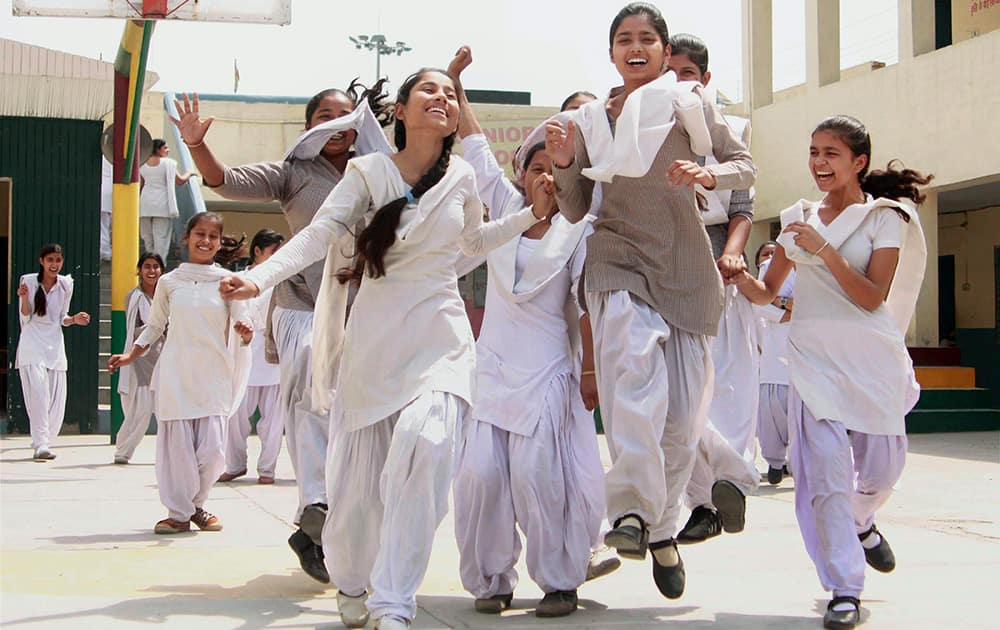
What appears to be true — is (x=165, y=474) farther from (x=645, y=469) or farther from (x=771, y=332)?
(x=771, y=332)

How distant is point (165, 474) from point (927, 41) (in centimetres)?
1380

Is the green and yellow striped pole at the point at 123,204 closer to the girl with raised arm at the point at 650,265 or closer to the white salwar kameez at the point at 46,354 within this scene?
the white salwar kameez at the point at 46,354

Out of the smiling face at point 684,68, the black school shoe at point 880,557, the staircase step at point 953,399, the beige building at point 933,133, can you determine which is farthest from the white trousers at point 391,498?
the beige building at point 933,133

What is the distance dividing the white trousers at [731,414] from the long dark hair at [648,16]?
1.21 meters

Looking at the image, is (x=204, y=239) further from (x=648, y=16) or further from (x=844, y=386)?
(x=844, y=386)

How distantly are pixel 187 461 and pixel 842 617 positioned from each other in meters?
4.14

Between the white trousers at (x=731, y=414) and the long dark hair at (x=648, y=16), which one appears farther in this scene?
the white trousers at (x=731, y=414)

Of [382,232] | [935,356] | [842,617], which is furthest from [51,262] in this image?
[935,356]

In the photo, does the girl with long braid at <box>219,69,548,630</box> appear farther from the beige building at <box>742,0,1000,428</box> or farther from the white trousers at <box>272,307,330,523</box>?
the beige building at <box>742,0,1000,428</box>

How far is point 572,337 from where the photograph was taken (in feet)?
18.3

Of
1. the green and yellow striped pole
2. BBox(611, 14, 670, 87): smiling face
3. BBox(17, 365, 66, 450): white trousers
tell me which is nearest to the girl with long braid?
BBox(611, 14, 670, 87): smiling face

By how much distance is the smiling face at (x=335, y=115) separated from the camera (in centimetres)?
605

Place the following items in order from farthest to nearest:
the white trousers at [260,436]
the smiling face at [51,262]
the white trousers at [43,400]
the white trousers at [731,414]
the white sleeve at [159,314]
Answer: the smiling face at [51,262], the white trousers at [43,400], the white trousers at [260,436], the white sleeve at [159,314], the white trousers at [731,414]

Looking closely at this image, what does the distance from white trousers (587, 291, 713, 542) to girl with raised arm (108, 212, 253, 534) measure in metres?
3.29
